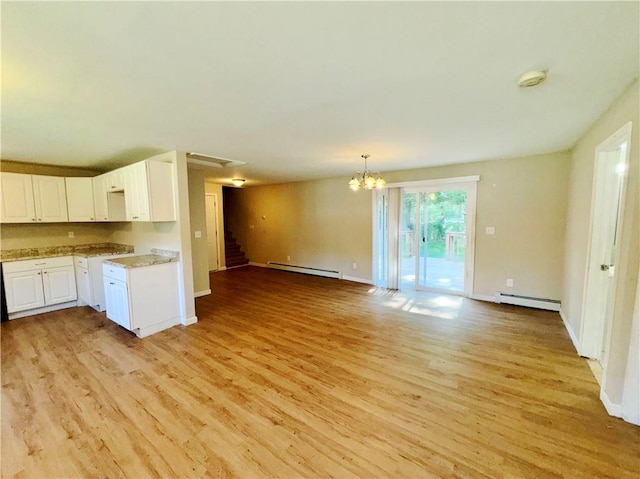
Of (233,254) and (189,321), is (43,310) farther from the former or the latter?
(233,254)

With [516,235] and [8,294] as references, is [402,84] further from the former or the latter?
[8,294]

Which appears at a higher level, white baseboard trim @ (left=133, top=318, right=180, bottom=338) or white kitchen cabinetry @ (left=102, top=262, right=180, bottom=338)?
white kitchen cabinetry @ (left=102, top=262, right=180, bottom=338)

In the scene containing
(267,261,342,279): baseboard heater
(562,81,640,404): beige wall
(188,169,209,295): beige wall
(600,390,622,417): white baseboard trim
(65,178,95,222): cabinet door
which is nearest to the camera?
(562,81,640,404): beige wall

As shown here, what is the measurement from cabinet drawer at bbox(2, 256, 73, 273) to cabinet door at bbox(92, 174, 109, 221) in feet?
2.71

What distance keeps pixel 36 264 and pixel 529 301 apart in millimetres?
7742

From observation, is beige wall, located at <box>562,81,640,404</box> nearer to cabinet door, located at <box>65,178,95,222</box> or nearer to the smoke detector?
the smoke detector

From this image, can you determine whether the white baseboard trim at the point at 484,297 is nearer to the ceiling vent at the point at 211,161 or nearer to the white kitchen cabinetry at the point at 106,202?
the ceiling vent at the point at 211,161

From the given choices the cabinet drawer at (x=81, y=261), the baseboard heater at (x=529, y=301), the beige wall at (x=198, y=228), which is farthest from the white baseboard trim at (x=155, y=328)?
the baseboard heater at (x=529, y=301)

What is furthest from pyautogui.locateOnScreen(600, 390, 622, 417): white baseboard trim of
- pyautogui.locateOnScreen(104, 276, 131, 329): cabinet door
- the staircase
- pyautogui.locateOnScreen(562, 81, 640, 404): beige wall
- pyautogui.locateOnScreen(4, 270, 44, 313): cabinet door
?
the staircase

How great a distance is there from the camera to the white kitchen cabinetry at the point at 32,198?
12.9 feet

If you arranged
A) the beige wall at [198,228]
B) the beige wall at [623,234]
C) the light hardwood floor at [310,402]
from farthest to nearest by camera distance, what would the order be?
the beige wall at [198,228] → the beige wall at [623,234] → the light hardwood floor at [310,402]

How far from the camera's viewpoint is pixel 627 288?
190 cm

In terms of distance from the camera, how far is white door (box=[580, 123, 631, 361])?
2.47m

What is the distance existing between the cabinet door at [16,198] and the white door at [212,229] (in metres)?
3.28
